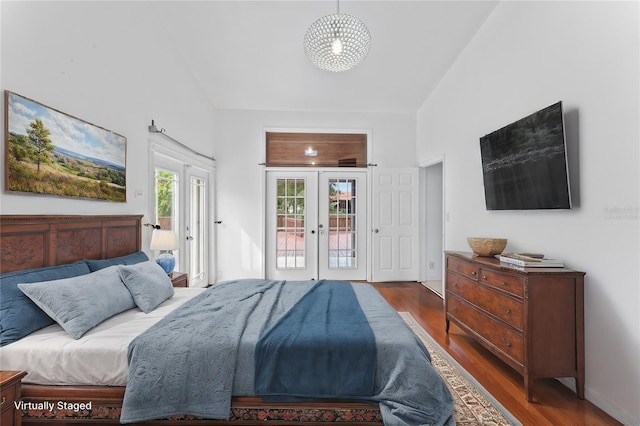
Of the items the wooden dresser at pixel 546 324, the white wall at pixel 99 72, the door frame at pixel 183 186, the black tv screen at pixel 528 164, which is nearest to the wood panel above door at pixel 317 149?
the door frame at pixel 183 186

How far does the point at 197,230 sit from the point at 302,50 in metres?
2.89

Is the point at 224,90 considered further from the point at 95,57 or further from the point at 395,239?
the point at 395,239

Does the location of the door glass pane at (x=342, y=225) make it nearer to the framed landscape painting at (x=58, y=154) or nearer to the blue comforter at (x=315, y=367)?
the framed landscape painting at (x=58, y=154)

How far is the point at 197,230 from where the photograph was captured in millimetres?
4324

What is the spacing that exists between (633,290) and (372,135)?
3794 mm

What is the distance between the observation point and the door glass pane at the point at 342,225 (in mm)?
4895

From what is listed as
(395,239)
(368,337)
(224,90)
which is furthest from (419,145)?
(368,337)

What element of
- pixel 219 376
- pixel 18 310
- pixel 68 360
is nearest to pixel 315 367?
pixel 219 376

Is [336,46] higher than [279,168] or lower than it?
higher

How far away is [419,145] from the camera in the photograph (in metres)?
4.82

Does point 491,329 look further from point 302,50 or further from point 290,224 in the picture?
point 302,50

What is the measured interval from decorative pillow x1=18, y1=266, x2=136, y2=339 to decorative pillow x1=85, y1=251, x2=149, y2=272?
289mm

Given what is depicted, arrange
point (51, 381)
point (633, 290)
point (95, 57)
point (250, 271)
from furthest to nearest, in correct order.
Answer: point (250, 271) < point (95, 57) < point (633, 290) < point (51, 381)

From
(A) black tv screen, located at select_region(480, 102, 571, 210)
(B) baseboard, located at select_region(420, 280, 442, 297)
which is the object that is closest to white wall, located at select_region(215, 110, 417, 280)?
(B) baseboard, located at select_region(420, 280, 442, 297)
